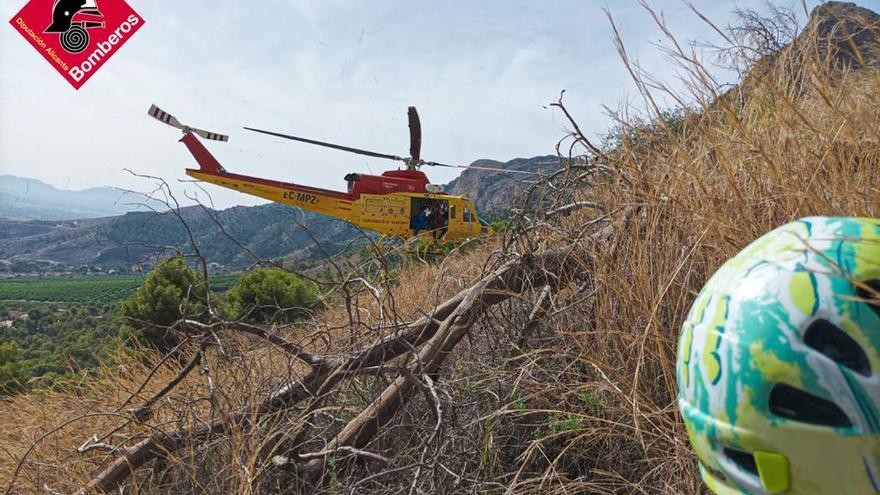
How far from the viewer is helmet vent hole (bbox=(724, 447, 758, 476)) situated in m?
1.21

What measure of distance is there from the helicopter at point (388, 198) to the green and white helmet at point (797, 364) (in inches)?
478

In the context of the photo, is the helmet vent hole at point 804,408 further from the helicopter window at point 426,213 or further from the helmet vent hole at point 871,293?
the helicopter window at point 426,213

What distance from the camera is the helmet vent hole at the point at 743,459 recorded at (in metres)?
1.21

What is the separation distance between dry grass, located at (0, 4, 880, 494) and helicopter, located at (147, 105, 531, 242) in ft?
33.1

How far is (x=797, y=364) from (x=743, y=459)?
0.87ft

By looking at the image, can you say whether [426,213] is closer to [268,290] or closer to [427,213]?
[427,213]

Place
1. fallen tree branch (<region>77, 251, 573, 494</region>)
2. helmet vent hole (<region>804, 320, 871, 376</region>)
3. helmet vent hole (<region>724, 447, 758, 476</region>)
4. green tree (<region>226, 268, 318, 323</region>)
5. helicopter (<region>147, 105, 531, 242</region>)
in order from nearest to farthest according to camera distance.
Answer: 1. helmet vent hole (<region>804, 320, 871, 376</region>)
2. helmet vent hole (<region>724, 447, 758, 476</region>)
3. fallen tree branch (<region>77, 251, 573, 494</region>)
4. green tree (<region>226, 268, 318, 323</region>)
5. helicopter (<region>147, 105, 531, 242</region>)

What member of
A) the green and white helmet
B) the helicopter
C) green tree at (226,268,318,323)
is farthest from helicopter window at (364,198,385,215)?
the green and white helmet

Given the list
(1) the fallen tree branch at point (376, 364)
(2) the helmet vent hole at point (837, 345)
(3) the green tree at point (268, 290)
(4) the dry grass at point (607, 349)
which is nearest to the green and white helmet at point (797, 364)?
(2) the helmet vent hole at point (837, 345)

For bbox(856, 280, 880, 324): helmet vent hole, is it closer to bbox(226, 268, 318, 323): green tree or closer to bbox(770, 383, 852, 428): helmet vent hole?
bbox(770, 383, 852, 428): helmet vent hole

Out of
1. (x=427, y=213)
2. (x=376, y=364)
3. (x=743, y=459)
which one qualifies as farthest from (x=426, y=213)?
(x=743, y=459)

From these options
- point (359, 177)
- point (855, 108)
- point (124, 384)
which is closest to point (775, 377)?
point (855, 108)

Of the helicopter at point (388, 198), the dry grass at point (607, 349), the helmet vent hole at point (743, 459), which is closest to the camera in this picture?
the helmet vent hole at point (743, 459)

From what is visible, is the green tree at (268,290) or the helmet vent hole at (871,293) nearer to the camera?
the helmet vent hole at (871,293)
